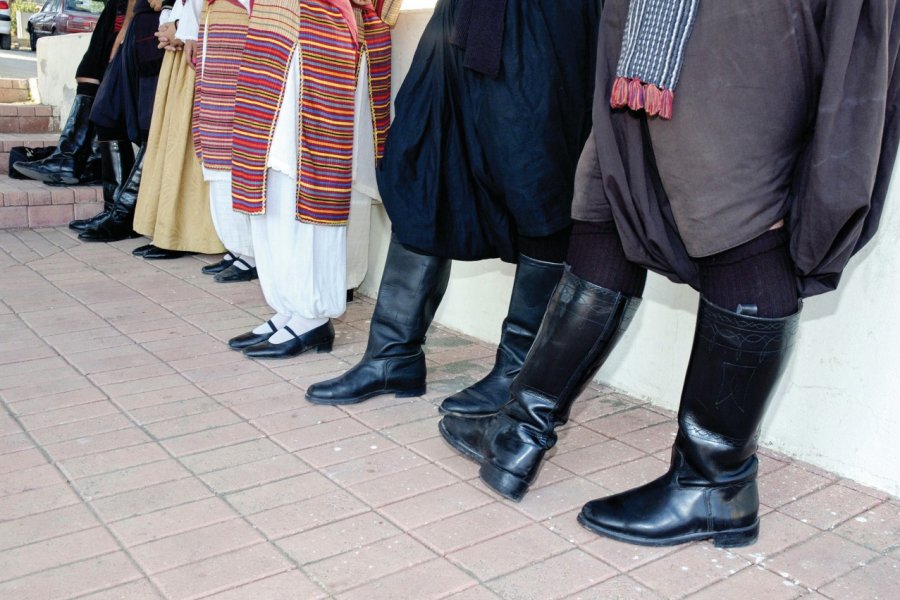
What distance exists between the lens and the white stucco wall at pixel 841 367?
233cm

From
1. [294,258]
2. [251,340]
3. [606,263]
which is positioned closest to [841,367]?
[606,263]

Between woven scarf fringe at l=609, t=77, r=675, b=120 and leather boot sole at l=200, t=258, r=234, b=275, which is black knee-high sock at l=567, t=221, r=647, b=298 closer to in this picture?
woven scarf fringe at l=609, t=77, r=675, b=120

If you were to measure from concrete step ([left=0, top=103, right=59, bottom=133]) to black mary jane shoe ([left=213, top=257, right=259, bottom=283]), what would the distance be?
3.84 m

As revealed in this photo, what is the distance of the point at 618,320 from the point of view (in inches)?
82.7

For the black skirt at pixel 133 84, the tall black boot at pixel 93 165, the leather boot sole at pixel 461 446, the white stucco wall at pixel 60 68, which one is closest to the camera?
the leather boot sole at pixel 461 446

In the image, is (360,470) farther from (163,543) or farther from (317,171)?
(317,171)

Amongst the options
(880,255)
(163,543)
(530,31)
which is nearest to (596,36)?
(530,31)

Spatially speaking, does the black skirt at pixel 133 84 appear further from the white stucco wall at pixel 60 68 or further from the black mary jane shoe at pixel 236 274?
the white stucco wall at pixel 60 68

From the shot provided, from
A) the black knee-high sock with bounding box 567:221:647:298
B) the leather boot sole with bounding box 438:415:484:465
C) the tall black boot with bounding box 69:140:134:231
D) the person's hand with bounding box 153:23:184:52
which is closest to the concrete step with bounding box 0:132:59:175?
the tall black boot with bounding box 69:140:134:231

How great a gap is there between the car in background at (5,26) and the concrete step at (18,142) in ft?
52.7

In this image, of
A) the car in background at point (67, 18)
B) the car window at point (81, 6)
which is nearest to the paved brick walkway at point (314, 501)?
the car window at point (81, 6)

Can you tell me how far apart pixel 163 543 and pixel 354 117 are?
5.09 feet

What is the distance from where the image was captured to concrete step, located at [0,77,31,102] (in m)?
7.97

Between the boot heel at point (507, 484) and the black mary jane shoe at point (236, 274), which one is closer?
the boot heel at point (507, 484)
